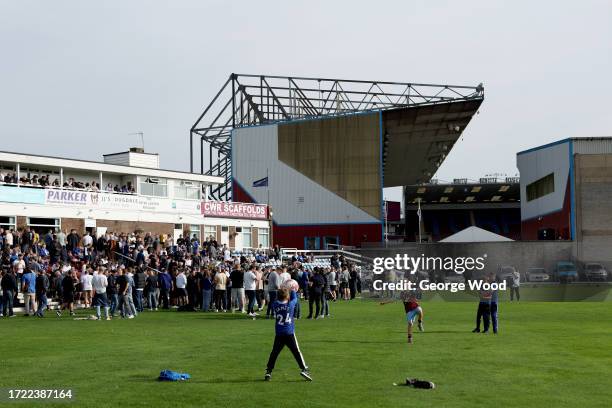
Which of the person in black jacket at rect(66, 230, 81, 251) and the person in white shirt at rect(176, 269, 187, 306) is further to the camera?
the person in black jacket at rect(66, 230, 81, 251)

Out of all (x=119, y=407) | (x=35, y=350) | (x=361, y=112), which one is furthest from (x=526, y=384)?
(x=361, y=112)

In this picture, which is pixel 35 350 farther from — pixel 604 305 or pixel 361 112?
pixel 361 112

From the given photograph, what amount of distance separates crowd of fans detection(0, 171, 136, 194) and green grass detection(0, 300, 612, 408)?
18.9m

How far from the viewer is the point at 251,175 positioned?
76.9 meters

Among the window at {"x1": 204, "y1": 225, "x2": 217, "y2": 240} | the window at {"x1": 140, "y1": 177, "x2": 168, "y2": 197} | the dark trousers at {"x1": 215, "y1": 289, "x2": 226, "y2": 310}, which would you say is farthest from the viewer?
the window at {"x1": 204, "y1": 225, "x2": 217, "y2": 240}

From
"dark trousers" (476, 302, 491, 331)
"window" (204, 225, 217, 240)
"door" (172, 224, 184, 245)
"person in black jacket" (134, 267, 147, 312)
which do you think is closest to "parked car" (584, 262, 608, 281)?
"dark trousers" (476, 302, 491, 331)

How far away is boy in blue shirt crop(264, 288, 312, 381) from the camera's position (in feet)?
46.2

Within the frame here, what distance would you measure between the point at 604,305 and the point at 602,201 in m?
31.5

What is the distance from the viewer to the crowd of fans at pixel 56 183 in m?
44.9

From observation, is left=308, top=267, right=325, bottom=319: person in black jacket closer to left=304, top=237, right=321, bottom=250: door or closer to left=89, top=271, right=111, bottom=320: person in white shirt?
left=89, top=271, right=111, bottom=320: person in white shirt

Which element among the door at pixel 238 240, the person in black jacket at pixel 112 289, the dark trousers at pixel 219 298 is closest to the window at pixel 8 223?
the person in black jacket at pixel 112 289

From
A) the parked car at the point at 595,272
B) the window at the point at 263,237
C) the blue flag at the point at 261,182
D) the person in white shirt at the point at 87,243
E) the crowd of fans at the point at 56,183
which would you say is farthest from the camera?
the blue flag at the point at 261,182

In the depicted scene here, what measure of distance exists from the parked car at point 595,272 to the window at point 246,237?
2899 cm

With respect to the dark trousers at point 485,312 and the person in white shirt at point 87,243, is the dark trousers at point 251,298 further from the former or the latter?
the person in white shirt at point 87,243
